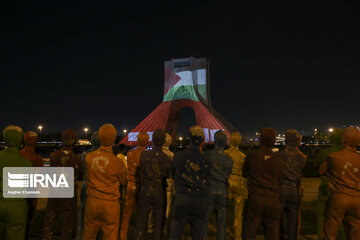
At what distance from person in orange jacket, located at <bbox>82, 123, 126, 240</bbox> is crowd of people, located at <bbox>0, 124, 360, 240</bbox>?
11 mm

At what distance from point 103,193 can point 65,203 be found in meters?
0.76

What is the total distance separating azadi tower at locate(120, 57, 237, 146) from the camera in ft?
86.6

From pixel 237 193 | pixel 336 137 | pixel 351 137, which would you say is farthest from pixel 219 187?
pixel 336 137

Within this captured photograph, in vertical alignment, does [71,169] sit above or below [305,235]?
above

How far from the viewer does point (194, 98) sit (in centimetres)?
2808

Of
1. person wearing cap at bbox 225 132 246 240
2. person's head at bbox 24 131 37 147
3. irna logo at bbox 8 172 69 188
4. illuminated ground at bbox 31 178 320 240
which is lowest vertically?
illuminated ground at bbox 31 178 320 240

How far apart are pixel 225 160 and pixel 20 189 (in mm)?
2562

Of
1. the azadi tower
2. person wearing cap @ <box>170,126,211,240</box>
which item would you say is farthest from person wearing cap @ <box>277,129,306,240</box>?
the azadi tower

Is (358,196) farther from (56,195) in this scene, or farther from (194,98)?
(194,98)

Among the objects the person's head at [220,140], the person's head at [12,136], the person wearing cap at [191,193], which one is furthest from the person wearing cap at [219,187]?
the person's head at [12,136]

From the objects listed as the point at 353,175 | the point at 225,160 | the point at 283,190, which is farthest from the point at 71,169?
the point at 353,175

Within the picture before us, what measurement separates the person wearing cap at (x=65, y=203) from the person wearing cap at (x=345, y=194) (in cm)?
331

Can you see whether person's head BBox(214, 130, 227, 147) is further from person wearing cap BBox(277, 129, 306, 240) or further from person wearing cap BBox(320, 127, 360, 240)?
person wearing cap BBox(320, 127, 360, 240)

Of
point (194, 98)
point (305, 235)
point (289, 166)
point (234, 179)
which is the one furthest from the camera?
point (194, 98)
